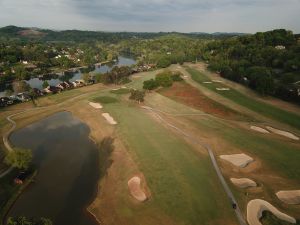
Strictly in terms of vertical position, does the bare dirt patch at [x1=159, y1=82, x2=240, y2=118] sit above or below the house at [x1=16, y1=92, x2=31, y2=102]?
above

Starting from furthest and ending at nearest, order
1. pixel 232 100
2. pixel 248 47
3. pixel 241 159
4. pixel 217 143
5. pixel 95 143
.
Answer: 1. pixel 248 47
2. pixel 232 100
3. pixel 95 143
4. pixel 217 143
5. pixel 241 159

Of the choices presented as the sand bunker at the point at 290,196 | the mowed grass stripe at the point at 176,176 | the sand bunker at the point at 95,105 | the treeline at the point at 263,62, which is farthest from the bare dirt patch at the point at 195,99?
Answer: the sand bunker at the point at 290,196

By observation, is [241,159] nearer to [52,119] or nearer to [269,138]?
[269,138]

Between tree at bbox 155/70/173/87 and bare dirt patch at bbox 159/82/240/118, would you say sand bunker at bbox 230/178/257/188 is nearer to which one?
bare dirt patch at bbox 159/82/240/118

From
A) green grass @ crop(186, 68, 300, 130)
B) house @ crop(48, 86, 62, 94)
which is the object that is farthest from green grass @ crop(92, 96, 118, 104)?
green grass @ crop(186, 68, 300, 130)

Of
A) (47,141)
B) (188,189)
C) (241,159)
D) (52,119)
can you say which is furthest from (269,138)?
(52,119)

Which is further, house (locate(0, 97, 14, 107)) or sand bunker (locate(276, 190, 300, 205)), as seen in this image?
house (locate(0, 97, 14, 107))
